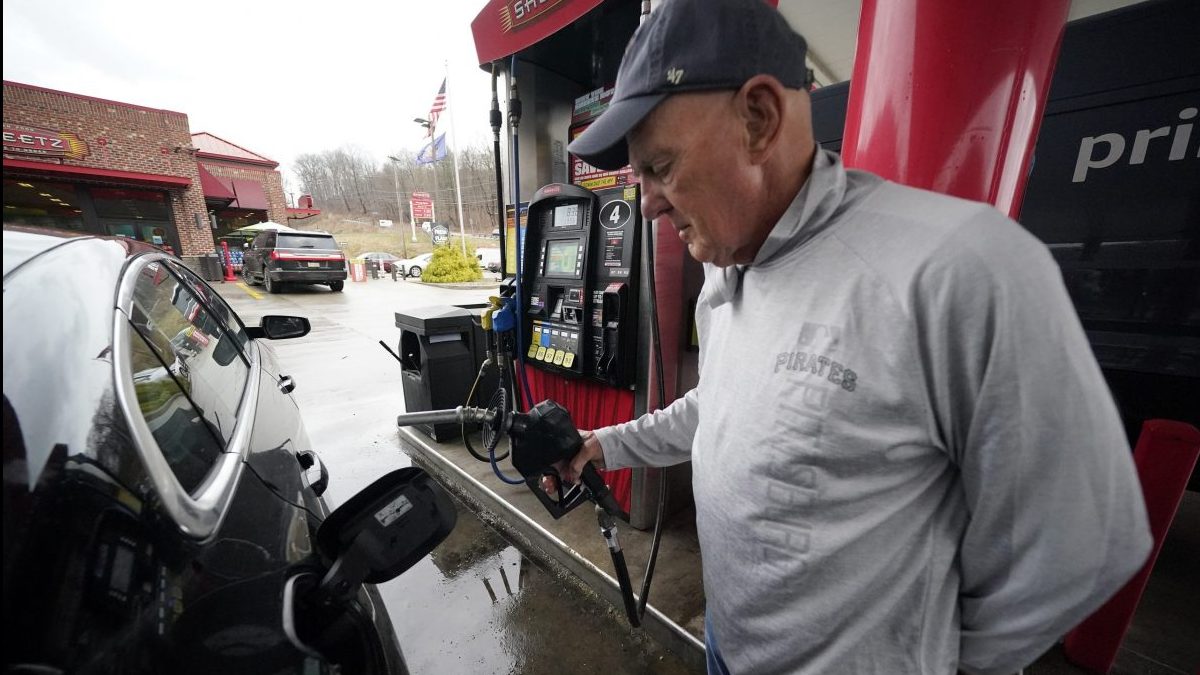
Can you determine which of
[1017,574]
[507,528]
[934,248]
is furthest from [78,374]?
[507,528]

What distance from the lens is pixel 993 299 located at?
2.32 feet

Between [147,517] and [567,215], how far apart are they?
2.23 meters

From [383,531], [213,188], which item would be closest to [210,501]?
[383,531]

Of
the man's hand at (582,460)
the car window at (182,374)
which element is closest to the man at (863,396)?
the man's hand at (582,460)

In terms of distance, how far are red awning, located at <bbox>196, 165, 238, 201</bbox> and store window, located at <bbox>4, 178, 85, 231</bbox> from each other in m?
5.29

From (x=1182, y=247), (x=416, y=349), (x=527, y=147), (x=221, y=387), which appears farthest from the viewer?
(x=416, y=349)

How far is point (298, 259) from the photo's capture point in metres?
13.3

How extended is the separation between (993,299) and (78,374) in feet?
5.05

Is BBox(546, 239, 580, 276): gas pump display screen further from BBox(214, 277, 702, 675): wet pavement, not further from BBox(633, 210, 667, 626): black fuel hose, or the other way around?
BBox(214, 277, 702, 675): wet pavement

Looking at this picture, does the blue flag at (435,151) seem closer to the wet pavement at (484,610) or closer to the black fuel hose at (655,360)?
the wet pavement at (484,610)

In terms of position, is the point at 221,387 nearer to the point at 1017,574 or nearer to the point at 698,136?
the point at 698,136

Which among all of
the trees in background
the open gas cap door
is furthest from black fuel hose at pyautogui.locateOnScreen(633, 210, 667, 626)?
the trees in background

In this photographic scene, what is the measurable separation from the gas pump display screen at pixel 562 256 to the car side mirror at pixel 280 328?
4.47 ft

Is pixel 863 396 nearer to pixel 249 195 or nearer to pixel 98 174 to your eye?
pixel 98 174
